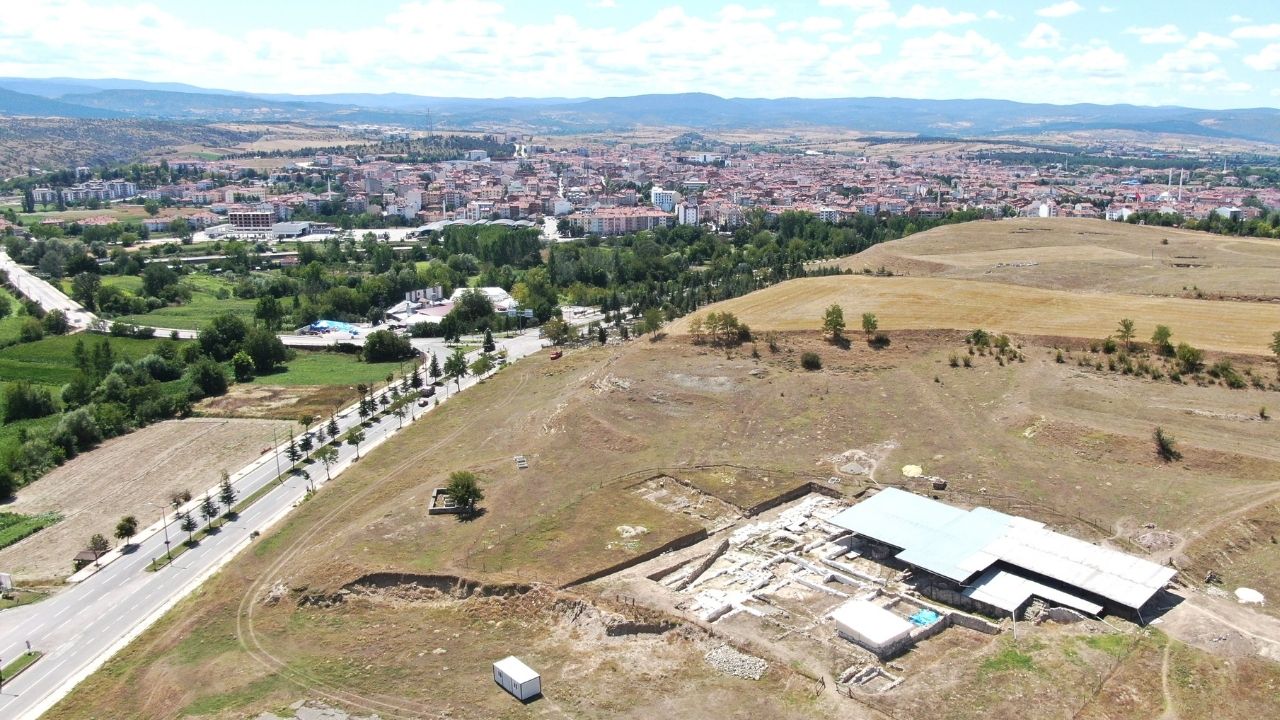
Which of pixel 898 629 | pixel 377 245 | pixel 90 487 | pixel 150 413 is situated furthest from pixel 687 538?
pixel 377 245

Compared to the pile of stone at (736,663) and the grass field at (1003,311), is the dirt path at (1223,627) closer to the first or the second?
the pile of stone at (736,663)

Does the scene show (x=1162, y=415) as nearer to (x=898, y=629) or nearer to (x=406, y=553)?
(x=898, y=629)

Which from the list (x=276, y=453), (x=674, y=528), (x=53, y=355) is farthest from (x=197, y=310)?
(x=674, y=528)

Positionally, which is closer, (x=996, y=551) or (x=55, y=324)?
(x=996, y=551)

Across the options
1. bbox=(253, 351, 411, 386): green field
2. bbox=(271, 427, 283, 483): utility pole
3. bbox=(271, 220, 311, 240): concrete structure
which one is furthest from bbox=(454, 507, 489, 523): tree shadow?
bbox=(271, 220, 311, 240): concrete structure

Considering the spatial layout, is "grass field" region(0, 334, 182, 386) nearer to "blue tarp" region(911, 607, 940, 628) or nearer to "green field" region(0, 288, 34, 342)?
"green field" region(0, 288, 34, 342)

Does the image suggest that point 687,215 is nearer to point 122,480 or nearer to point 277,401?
point 277,401

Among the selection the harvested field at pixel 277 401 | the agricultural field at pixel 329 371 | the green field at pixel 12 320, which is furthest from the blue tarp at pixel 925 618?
the green field at pixel 12 320
